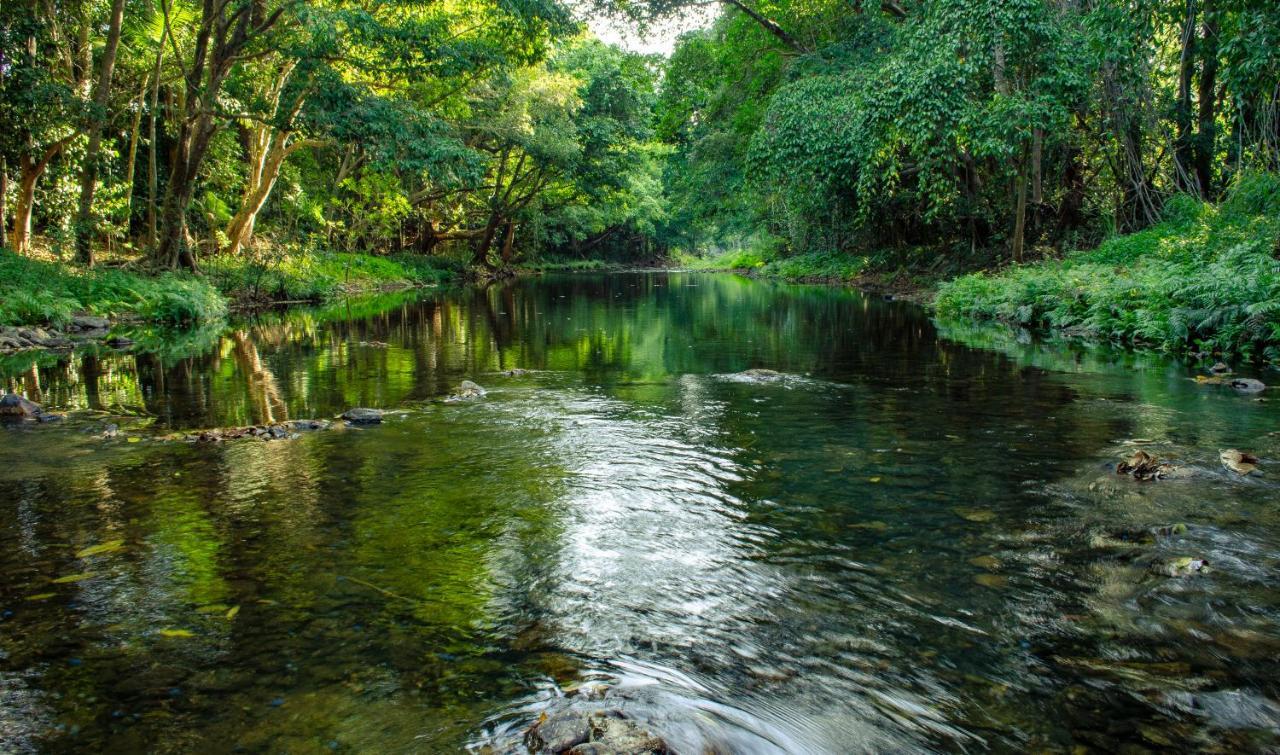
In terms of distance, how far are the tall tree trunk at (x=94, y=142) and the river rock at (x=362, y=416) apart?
13.7 m

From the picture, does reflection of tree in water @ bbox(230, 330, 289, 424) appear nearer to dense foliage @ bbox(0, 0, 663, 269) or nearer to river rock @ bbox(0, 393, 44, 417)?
river rock @ bbox(0, 393, 44, 417)

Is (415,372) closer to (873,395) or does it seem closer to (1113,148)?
(873,395)

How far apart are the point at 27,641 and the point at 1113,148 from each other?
1989 cm

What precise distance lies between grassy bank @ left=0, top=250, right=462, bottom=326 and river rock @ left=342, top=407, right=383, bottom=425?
10.9 meters

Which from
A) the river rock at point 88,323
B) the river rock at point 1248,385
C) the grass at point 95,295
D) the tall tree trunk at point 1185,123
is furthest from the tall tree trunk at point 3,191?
the tall tree trunk at point 1185,123

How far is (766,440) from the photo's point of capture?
6.33 meters

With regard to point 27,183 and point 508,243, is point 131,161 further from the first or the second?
point 508,243

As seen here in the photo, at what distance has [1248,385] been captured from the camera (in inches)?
303

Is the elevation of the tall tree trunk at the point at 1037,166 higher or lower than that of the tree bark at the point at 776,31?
lower

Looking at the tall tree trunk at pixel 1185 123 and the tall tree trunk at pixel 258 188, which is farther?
the tall tree trunk at pixel 258 188

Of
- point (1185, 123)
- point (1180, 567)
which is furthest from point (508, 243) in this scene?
point (1180, 567)

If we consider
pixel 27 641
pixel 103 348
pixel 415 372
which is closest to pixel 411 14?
pixel 103 348

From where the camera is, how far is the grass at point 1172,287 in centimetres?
962

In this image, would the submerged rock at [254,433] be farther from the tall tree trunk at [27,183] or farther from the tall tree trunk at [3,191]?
the tall tree trunk at [27,183]
